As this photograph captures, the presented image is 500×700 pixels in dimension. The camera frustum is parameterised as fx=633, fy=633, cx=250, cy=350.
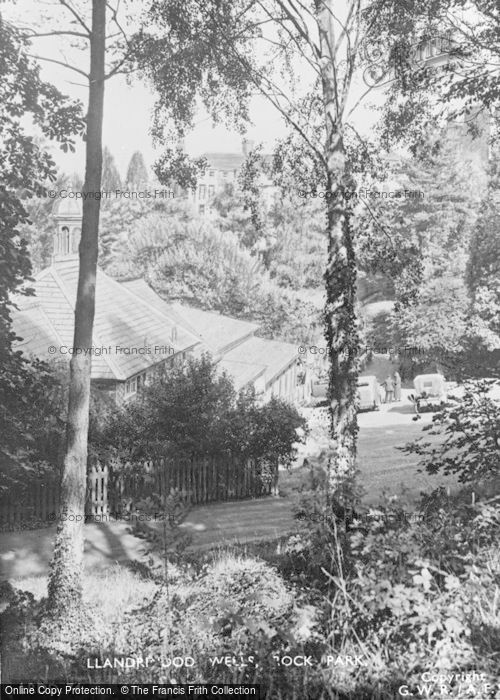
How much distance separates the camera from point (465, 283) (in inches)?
446

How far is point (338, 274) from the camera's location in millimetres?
8820

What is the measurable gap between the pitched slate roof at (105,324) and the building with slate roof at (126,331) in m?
0.02

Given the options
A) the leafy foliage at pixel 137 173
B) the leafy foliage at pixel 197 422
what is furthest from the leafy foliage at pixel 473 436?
the leafy foliage at pixel 197 422

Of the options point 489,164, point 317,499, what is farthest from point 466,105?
point 317,499

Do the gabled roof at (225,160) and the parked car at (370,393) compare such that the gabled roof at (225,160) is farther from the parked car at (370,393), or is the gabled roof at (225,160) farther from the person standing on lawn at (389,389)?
the parked car at (370,393)

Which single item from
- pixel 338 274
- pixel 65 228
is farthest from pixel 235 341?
pixel 338 274

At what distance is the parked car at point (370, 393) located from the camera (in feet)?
57.3

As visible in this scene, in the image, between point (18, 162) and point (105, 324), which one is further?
point (105, 324)

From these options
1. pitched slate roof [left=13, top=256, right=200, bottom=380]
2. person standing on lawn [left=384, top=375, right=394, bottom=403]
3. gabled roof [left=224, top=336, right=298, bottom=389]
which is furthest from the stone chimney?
person standing on lawn [left=384, top=375, right=394, bottom=403]

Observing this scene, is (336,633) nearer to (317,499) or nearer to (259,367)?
(317,499)

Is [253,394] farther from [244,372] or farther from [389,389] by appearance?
[244,372]

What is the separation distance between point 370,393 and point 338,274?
1125 cm

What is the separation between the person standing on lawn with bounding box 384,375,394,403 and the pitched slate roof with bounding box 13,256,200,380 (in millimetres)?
Result: 5249

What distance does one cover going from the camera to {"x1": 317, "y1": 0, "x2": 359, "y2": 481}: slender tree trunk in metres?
8.59
